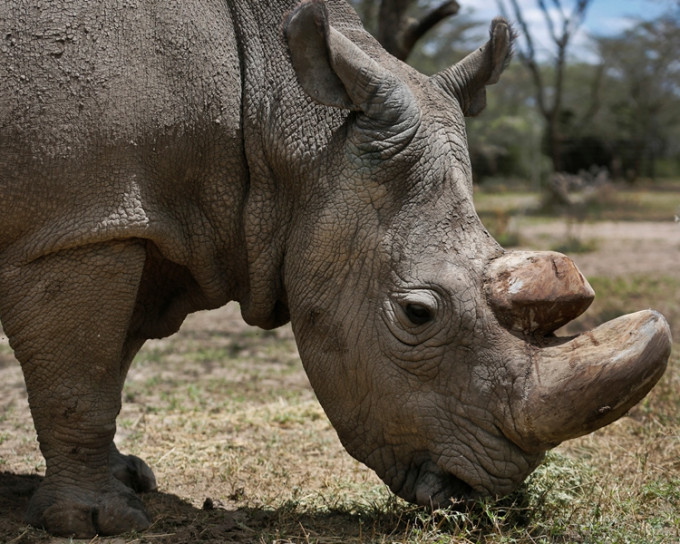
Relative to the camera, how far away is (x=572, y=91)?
41656 millimetres

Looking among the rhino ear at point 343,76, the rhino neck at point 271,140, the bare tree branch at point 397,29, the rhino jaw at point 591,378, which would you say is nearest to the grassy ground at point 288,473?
the rhino jaw at point 591,378

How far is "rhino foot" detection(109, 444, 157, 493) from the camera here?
4.64 meters

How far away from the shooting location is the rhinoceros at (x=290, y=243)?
3467 mm

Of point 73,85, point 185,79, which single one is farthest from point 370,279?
point 73,85

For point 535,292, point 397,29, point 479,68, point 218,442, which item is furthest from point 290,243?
point 397,29

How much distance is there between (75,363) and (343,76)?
1.60 meters

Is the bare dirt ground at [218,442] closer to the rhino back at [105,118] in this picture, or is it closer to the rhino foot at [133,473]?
the rhino foot at [133,473]

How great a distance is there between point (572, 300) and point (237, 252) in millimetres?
1487

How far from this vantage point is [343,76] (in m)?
3.67

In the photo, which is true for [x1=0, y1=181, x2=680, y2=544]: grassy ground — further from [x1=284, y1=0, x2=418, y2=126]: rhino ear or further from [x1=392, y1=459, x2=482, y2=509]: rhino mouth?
[x1=284, y1=0, x2=418, y2=126]: rhino ear

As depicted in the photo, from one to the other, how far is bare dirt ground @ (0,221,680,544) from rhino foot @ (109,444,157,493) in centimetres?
9

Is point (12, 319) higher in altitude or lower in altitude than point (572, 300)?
lower

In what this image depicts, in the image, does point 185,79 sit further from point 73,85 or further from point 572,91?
point 572,91

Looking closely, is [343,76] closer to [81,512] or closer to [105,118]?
[105,118]
